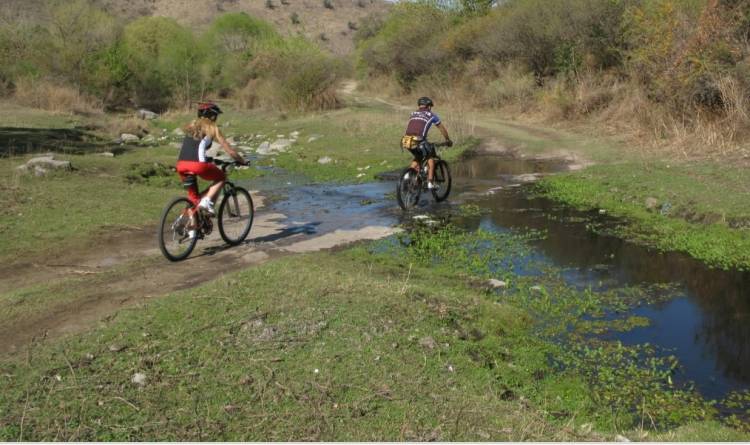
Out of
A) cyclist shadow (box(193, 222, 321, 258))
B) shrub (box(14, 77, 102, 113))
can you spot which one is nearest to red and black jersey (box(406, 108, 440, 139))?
cyclist shadow (box(193, 222, 321, 258))

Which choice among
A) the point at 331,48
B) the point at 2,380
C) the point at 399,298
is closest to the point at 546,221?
the point at 399,298

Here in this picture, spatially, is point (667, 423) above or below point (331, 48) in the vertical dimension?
below

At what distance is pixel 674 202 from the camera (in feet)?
40.3

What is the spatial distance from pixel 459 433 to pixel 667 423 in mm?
1784

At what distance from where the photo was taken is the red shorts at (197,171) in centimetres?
869

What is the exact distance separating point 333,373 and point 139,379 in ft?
4.79

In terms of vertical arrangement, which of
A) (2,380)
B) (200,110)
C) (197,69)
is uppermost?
(197,69)

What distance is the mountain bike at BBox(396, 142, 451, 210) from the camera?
12.6 m

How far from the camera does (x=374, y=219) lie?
39.3 ft

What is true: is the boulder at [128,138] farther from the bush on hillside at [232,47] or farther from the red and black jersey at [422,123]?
the bush on hillside at [232,47]

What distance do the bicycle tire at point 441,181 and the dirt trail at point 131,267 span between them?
2.51 metres

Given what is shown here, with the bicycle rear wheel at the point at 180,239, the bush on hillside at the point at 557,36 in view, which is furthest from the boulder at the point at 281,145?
the bicycle rear wheel at the point at 180,239

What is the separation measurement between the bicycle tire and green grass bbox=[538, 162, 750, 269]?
219 cm

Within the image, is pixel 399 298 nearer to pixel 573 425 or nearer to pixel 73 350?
pixel 573 425
